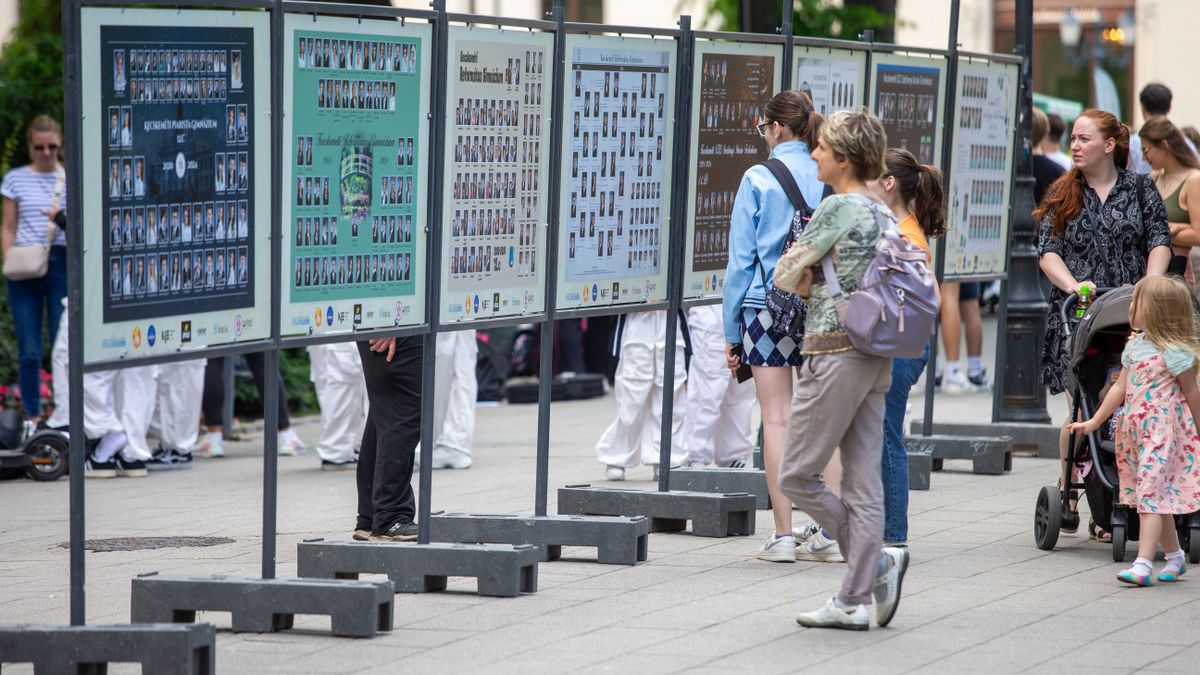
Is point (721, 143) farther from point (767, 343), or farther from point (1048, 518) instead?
point (1048, 518)

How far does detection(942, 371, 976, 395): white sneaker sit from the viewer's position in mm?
16109

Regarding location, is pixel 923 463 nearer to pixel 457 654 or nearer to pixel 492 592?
pixel 492 592

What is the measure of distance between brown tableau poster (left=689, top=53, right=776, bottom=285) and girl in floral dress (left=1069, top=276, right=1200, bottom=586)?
83.5 inches

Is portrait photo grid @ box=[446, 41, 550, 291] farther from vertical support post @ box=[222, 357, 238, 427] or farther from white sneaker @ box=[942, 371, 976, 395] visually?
white sneaker @ box=[942, 371, 976, 395]

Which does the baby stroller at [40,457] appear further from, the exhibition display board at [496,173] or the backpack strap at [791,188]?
the backpack strap at [791,188]

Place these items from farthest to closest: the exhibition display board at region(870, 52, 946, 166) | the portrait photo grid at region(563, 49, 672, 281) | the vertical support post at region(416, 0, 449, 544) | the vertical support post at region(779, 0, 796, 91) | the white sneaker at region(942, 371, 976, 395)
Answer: the white sneaker at region(942, 371, 976, 395) → the exhibition display board at region(870, 52, 946, 166) → the vertical support post at region(779, 0, 796, 91) → the portrait photo grid at region(563, 49, 672, 281) → the vertical support post at region(416, 0, 449, 544)

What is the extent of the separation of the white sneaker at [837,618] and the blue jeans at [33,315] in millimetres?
7788

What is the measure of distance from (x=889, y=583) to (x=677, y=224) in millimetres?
2650

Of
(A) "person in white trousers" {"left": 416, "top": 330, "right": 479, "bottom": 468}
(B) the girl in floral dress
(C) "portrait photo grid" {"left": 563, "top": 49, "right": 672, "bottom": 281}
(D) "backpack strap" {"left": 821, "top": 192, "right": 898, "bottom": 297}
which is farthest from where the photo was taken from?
(A) "person in white trousers" {"left": 416, "top": 330, "right": 479, "bottom": 468}

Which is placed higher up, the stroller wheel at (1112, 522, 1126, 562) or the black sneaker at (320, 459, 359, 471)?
the stroller wheel at (1112, 522, 1126, 562)

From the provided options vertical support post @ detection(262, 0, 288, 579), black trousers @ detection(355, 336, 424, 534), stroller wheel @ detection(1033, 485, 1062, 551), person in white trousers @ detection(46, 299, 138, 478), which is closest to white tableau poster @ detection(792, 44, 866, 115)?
stroller wheel @ detection(1033, 485, 1062, 551)

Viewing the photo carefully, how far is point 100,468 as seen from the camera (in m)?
11.6

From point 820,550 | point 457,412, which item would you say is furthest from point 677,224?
point 457,412

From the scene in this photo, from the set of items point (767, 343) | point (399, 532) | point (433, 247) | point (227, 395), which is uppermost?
point (433, 247)
